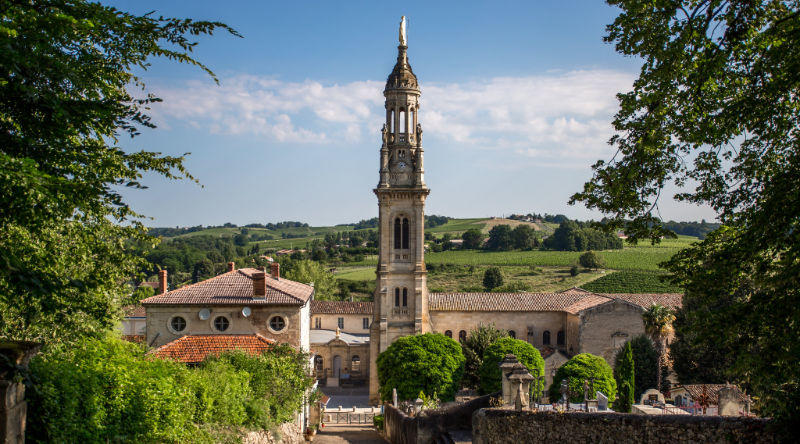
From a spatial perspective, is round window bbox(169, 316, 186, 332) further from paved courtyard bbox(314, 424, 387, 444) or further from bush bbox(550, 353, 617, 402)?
bush bbox(550, 353, 617, 402)

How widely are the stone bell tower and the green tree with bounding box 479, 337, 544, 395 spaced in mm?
7020

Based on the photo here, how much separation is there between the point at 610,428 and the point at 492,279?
244ft

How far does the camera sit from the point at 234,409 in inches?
714

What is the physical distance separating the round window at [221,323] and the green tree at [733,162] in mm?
24601

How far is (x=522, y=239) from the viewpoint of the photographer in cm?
12044

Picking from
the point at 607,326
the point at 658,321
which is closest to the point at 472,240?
the point at 607,326

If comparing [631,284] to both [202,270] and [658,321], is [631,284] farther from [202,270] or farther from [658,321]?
[202,270]

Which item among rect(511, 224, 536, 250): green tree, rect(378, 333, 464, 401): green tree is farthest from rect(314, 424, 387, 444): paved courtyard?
rect(511, 224, 536, 250): green tree

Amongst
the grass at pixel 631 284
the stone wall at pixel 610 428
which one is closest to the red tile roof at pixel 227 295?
the stone wall at pixel 610 428

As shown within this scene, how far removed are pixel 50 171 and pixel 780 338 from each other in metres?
11.8

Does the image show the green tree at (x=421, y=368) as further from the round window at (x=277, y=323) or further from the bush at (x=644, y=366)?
the bush at (x=644, y=366)

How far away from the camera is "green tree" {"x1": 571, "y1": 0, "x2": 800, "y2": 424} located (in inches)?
397

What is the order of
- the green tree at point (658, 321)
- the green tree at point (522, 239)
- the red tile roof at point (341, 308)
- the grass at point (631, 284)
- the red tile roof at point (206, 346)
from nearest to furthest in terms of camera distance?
the red tile roof at point (206, 346) → the green tree at point (658, 321) → the red tile roof at point (341, 308) → the grass at point (631, 284) → the green tree at point (522, 239)

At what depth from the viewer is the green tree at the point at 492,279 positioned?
87.8 meters
